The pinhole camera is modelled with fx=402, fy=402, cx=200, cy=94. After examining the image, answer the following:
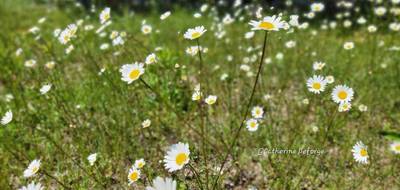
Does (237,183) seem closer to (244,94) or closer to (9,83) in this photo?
(244,94)

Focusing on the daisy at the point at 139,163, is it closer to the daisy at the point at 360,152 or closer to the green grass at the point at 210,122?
the green grass at the point at 210,122

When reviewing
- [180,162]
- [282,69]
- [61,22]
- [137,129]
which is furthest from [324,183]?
[61,22]

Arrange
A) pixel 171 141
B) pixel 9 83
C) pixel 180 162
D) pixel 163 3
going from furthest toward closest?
pixel 163 3, pixel 9 83, pixel 171 141, pixel 180 162

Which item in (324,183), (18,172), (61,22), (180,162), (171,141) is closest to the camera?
(180,162)

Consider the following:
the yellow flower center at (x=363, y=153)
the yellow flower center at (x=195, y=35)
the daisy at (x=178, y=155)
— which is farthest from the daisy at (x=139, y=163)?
the yellow flower center at (x=363, y=153)

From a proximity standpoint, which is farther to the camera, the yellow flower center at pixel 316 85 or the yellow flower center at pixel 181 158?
the yellow flower center at pixel 316 85

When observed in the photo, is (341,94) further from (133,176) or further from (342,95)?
(133,176)
